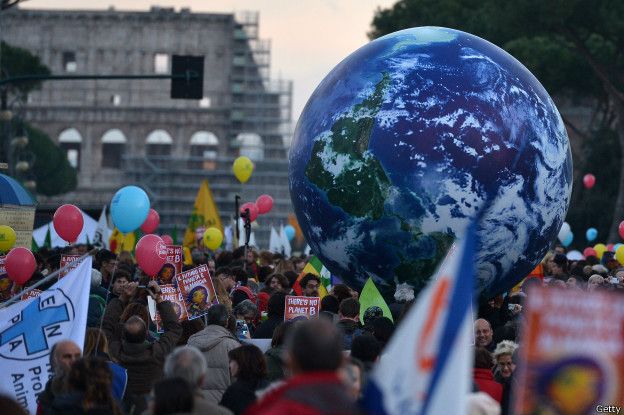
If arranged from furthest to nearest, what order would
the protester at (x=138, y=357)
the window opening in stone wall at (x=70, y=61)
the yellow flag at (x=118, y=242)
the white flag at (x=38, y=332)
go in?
the window opening in stone wall at (x=70, y=61), the yellow flag at (x=118, y=242), the protester at (x=138, y=357), the white flag at (x=38, y=332)

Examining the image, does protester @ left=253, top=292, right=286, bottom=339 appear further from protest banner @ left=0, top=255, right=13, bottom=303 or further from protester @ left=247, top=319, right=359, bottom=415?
protester @ left=247, top=319, right=359, bottom=415

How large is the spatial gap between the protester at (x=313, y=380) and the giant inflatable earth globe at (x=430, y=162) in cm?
582

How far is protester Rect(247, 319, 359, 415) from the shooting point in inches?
187

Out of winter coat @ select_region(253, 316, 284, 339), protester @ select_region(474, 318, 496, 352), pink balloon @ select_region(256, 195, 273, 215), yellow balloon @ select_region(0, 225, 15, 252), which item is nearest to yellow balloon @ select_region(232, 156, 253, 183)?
pink balloon @ select_region(256, 195, 273, 215)

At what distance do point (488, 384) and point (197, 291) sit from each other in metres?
4.04

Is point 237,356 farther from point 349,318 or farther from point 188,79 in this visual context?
point 188,79

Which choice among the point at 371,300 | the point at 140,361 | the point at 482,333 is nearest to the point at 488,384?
the point at 482,333

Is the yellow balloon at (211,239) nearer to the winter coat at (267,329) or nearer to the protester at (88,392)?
the winter coat at (267,329)

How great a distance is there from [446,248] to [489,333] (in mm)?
1757

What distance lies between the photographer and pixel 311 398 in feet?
15.6

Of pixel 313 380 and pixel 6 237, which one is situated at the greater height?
pixel 313 380

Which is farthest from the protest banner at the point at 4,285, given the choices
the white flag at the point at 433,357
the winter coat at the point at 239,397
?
the white flag at the point at 433,357

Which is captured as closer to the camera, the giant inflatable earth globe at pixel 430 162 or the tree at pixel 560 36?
the giant inflatable earth globe at pixel 430 162

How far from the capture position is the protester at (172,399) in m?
5.68
